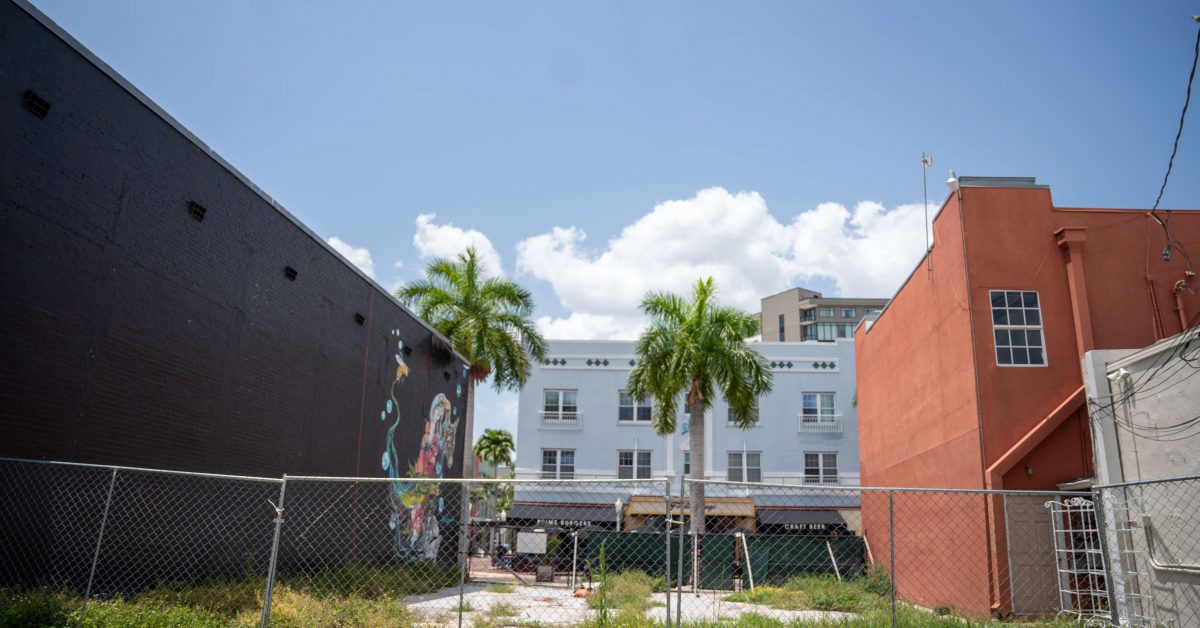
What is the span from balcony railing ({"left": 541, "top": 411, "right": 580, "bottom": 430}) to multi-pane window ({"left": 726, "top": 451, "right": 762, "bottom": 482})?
802 cm

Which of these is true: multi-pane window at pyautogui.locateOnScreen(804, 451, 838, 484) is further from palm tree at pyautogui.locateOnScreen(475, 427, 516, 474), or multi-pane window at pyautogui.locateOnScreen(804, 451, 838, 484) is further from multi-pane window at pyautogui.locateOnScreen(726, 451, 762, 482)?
palm tree at pyautogui.locateOnScreen(475, 427, 516, 474)

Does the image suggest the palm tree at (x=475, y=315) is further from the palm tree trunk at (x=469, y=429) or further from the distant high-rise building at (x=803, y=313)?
the distant high-rise building at (x=803, y=313)

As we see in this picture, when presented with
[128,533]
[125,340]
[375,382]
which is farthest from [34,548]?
[375,382]

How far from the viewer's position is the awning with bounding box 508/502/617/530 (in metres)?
33.0

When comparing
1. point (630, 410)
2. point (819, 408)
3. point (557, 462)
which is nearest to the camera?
point (819, 408)

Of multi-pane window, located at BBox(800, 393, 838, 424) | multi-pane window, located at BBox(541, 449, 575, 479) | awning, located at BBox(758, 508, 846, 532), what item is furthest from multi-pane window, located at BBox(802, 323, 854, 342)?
awning, located at BBox(758, 508, 846, 532)

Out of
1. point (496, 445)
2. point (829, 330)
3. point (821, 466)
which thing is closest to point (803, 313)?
point (829, 330)

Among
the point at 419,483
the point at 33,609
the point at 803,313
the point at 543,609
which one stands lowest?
the point at 543,609

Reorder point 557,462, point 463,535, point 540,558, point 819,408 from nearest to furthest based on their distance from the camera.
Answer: point 463,535 → point 540,558 → point 819,408 → point 557,462

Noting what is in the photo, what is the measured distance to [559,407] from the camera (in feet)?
136

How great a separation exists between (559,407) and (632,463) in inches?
186

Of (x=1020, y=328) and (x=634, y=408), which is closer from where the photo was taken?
(x=1020, y=328)

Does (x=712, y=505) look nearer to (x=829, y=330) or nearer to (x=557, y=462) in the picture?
(x=557, y=462)

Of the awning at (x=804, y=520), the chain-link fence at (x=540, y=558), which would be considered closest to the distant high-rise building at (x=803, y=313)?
the awning at (x=804, y=520)
